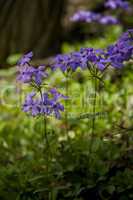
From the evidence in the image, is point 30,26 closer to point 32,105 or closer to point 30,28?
point 30,28

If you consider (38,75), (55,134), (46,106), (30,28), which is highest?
(30,28)

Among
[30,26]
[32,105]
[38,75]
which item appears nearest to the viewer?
[38,75]

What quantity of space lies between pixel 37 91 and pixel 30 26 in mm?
3485

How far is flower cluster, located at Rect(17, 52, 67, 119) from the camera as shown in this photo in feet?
8.36

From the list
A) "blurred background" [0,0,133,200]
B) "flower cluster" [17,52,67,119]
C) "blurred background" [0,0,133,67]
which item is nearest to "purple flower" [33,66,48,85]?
"flower cluster" [17,52,67,119]

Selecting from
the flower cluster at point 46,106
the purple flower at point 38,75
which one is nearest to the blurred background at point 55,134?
the flower cluster at point 46,106

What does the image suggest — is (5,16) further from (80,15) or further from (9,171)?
(9,171)

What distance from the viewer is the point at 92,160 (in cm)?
275

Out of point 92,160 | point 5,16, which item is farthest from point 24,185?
point 5,16

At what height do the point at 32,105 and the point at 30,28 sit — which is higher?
the point at 30,28

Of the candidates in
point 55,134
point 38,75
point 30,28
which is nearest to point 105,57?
point 38,75

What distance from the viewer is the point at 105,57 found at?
102 inches

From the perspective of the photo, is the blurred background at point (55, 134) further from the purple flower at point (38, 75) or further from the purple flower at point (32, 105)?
the purple flower at point (38, 75)

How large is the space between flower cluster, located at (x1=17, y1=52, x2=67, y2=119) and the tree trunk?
10.2ft
